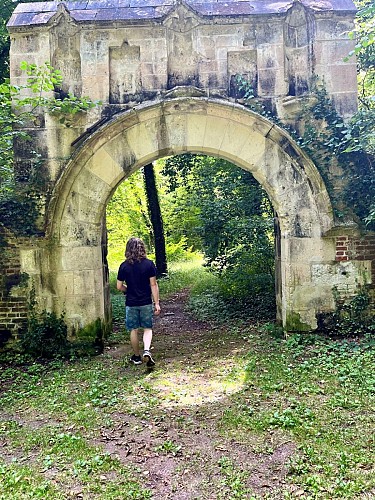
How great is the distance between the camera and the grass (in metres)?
3.22

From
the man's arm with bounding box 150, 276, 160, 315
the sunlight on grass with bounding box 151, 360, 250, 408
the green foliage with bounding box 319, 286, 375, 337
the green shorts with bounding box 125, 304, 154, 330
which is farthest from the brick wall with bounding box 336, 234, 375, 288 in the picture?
the green shorts with bounding box 125, 304, 154, 330

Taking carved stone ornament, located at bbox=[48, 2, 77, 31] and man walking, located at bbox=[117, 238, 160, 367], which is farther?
carved stone ornament, located at bbox=[48, 2, 77, 31]

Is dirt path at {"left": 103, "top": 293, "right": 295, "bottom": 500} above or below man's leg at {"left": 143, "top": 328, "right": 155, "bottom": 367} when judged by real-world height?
below

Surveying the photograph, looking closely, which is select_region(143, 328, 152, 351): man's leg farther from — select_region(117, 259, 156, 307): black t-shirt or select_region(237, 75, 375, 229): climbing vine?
select_region(237, 75, 375, 229): climbing vine

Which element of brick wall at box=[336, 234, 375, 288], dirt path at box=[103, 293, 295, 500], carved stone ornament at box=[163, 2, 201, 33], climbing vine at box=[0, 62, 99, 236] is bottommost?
dirt path at box=[103, 293, 295, 500]

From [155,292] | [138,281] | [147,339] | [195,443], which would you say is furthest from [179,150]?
[195,443]

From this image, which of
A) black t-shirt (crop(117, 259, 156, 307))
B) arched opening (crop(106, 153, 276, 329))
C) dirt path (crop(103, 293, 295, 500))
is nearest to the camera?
dirt path (crop(103, 293, 295, 500))

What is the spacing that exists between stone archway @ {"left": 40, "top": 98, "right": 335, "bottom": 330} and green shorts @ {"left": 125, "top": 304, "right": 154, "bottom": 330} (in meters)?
0.84

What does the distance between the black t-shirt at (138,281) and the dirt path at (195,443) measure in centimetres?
86

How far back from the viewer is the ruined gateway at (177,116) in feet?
21.4

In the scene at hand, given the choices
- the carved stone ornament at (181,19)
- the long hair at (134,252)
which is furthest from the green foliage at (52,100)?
the long hair at (134,252)

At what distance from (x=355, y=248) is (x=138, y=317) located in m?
3.23

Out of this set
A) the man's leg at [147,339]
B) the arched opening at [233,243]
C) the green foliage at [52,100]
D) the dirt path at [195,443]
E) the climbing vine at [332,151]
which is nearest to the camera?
the dirt path at [195,443]

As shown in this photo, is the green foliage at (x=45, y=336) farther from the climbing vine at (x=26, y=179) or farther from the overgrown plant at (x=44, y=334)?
the climbing vine at (x=26, y=179)
